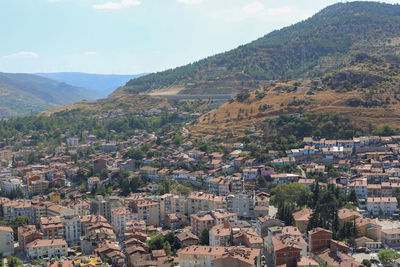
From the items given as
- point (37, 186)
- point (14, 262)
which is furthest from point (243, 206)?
point (37, 186)

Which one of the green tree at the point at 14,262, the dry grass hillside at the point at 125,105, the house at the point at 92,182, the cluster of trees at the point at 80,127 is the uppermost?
the dry grass hillside at the point at 125,105

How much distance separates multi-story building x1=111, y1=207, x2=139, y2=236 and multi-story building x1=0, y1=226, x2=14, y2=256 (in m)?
5.77

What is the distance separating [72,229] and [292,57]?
63.3 m

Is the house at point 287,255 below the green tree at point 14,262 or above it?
above

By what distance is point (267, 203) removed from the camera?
3089cm

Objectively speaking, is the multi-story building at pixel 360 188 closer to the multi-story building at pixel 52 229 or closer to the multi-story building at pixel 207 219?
the multi-story building at pixel 207 219

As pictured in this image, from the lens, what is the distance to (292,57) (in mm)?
85688

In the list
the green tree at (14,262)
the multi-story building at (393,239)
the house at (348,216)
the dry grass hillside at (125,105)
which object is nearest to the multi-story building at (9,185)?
the green tree at (14,262)

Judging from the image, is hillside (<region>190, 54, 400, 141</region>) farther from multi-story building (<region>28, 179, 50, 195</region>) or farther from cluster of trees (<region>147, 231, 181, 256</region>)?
cluster of trees (<region>147, 231, 181, 256</region>)

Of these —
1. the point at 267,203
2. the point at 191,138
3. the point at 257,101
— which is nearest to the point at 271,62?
the point at 257,101

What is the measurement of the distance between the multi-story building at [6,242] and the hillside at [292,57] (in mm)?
49705

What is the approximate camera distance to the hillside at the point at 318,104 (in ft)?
149

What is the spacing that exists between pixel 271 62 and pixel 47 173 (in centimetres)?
5122

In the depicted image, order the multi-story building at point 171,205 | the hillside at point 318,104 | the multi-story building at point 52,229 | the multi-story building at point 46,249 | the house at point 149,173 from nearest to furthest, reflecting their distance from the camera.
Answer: the multi-story building at point 46,249 → the multi-story building at point 52,229 → the multi-story building at point 171,205 → the house at point 149,173 → the hillside at point 318,104
